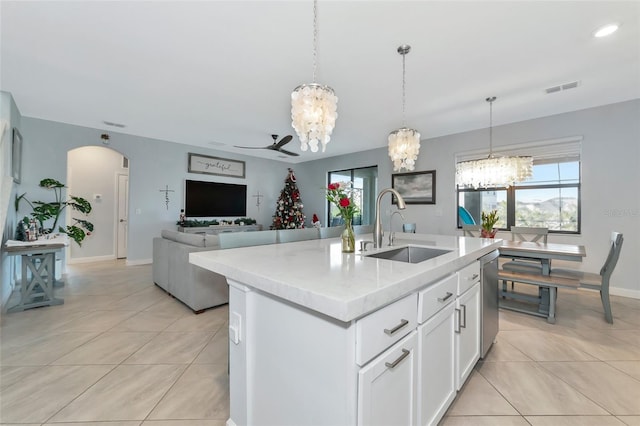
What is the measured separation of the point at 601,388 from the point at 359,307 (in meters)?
2.16

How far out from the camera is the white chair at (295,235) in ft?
7.82

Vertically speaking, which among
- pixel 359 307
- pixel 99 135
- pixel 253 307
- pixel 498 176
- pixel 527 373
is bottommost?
pixel 527 373

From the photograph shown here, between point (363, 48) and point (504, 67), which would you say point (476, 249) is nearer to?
point (363, 48)

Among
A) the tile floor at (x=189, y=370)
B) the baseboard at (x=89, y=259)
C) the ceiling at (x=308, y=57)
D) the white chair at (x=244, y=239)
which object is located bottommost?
the tile floor at (x=189, y=370)

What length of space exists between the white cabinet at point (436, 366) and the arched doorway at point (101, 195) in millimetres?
6618

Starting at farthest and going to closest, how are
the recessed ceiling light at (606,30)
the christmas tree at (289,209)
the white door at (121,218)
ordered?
the christmas tree at (289,209) < the white door at (121,218) < the recessed ceiling light at (606,30)

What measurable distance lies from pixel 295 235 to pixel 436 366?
1517 millimetres

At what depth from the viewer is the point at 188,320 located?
8.94 feet

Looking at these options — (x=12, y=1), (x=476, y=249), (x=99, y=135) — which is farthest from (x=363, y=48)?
(x=99, y=135)

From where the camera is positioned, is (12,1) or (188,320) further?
(188,320)

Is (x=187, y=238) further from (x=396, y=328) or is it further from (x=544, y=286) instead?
(x=544, y=286)

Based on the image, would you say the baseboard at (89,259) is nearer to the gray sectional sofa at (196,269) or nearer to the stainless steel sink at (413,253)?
the gray sectional sofa at (196,269)

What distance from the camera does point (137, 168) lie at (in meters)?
5.26

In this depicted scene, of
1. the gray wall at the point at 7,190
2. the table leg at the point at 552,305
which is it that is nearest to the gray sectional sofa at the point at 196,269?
the gray wall at the point at 7,190
